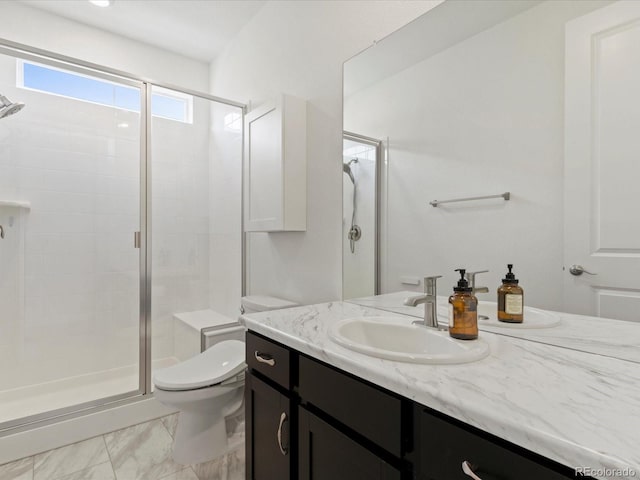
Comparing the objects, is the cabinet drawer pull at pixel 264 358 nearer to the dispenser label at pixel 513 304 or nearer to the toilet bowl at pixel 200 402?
the toilet bowl at pixel 200 402

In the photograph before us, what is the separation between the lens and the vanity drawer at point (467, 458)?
0.54 m

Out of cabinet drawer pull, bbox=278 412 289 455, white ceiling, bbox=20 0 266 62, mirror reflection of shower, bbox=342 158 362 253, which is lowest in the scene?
cabinet drawer pull, bbox=278 412 289 455

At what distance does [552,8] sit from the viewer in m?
1.02

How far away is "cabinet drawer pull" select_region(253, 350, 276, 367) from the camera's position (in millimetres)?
1171

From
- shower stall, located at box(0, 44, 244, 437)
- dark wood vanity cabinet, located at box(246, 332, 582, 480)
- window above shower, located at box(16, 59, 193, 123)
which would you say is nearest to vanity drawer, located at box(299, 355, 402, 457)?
dark wood vanity cabinet, located at box(246, 332, 582, 480)

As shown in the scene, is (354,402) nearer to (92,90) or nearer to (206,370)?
(206,370)

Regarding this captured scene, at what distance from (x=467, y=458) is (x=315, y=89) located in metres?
1.88

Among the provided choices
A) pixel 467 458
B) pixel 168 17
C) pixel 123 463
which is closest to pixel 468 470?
pixel 467 458

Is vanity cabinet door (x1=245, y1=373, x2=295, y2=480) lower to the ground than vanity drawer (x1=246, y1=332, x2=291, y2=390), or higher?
lower

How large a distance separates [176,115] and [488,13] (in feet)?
7.13

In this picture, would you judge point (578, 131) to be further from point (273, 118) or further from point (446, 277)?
point (273, 118)

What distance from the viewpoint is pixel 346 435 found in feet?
2.85

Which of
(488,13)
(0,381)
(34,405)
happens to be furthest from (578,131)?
(0,381)

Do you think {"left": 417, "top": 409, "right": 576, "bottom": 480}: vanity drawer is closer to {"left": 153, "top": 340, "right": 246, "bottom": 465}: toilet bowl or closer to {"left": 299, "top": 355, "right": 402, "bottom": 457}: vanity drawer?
{"left": 299, "top": 355, "right": 402, "bottom": 457}: vanity drawer
